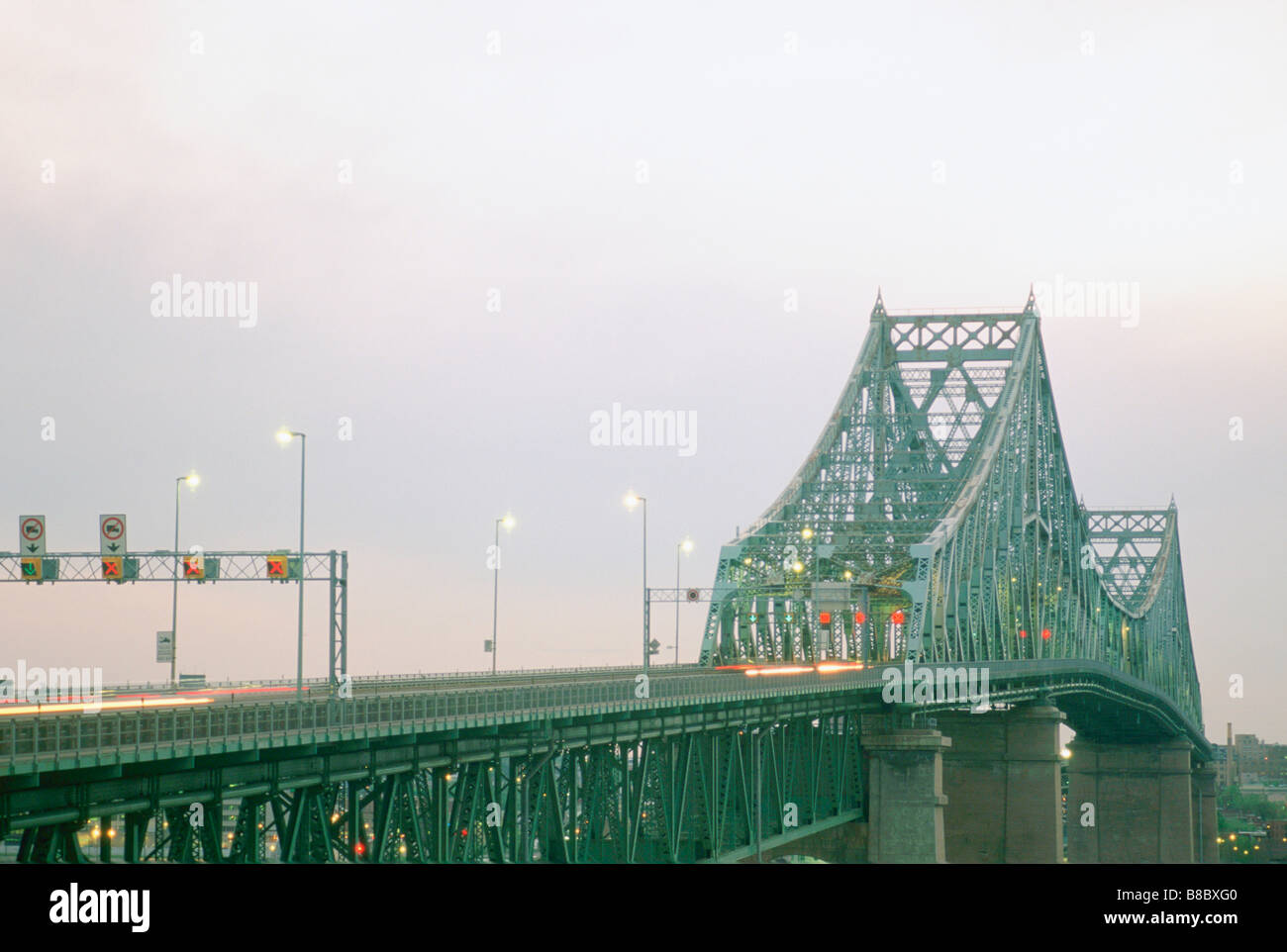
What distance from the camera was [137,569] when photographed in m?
58.8

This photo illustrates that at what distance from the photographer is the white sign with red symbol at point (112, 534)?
56719mm

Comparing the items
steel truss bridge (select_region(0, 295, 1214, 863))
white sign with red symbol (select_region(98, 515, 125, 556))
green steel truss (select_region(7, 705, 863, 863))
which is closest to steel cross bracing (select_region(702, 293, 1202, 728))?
steel truss bridge (select_region(0, 295, 1214, 863))

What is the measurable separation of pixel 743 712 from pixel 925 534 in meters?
57.5

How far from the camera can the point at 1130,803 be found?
170 m

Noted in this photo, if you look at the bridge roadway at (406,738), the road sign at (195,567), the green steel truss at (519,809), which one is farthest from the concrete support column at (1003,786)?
the road sign at (195,567)

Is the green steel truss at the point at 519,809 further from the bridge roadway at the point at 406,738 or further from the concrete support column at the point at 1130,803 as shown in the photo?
the concrete support column at the point at 1130,803

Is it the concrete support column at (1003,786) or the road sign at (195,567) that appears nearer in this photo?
the road sign at (195,567)

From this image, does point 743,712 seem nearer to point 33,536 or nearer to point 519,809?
point 519,809

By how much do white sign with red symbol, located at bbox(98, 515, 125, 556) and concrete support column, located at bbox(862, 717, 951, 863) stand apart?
41581mm

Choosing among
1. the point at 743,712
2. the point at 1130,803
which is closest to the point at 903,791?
the point at 743,712

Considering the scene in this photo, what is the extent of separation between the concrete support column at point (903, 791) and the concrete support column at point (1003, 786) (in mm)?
16955

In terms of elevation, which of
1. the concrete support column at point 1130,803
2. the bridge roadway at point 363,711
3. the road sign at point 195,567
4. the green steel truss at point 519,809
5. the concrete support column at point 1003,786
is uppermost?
the road sign at point 195,567
